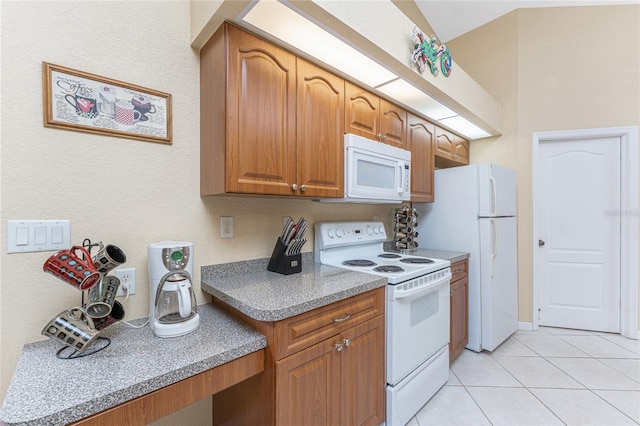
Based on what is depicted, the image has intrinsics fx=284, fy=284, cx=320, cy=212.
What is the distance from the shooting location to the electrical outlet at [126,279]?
1.24 m

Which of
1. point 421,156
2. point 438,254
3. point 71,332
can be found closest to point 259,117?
point 71,332

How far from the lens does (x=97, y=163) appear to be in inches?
46.8

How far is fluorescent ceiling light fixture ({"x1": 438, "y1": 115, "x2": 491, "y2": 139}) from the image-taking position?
2.65 m

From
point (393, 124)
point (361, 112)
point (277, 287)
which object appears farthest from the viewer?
point (393, 124)

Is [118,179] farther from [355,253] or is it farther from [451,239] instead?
[451,239]

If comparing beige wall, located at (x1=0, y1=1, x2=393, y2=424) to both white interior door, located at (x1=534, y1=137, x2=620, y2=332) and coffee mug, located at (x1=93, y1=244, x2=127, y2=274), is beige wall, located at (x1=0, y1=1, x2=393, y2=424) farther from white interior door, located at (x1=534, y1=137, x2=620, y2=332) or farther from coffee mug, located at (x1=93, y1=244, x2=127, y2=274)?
white interior door, located at (x1=534, y1=137, x2=620, y2=332)

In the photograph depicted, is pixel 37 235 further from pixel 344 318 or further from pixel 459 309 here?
pixel 459 309

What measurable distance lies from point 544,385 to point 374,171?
1960mm

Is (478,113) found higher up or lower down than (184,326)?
higher up

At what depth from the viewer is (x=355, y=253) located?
2205mm

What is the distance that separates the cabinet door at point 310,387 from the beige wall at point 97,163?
0.62m

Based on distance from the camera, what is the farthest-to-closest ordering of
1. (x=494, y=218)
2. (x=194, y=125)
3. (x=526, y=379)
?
(x=494, y=218) → (x=526, y=379) → (x=194, y=125)

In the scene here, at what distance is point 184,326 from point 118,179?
70cm

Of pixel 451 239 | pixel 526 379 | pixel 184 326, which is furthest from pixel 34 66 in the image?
pixel 526 379
